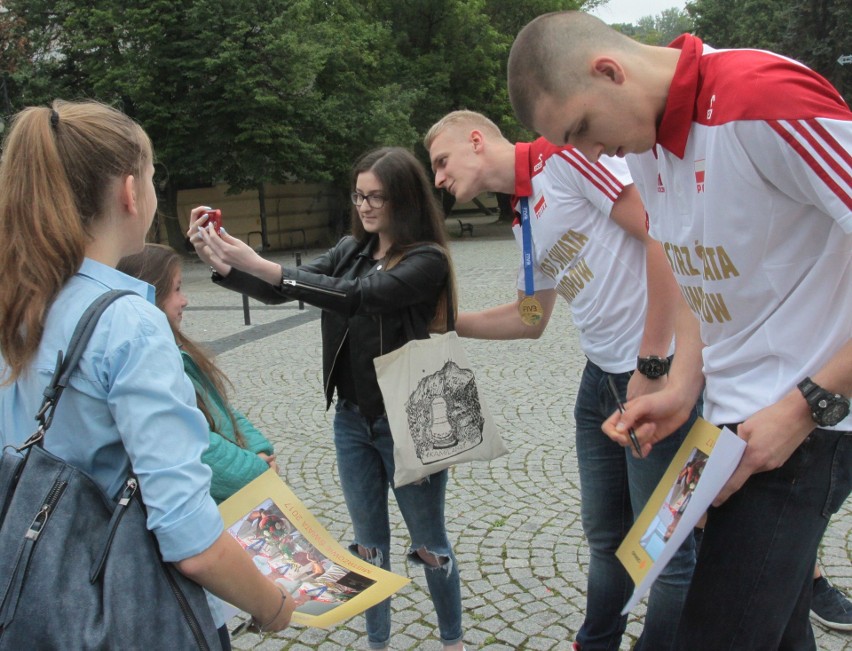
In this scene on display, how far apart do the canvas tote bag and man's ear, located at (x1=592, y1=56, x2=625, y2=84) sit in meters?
1.15

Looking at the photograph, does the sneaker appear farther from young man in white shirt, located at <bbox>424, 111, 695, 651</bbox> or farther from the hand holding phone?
the hand holding phone

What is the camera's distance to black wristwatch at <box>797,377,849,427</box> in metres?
1.45

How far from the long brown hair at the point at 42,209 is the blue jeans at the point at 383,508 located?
141 centimetres

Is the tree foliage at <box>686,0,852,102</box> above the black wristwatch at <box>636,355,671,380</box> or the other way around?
above

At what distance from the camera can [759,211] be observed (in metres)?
1.48

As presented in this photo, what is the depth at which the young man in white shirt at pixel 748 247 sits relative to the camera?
141 cm

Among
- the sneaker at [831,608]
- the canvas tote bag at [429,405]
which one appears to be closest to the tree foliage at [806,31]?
the sneaker at [831,608]

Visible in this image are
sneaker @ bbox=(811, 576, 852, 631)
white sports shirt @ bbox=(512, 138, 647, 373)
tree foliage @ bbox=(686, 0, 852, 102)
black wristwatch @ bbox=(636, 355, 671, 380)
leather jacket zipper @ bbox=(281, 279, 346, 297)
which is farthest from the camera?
tree foliage @ bbox=(686, 0, 852, 102)

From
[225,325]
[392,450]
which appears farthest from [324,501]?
[225,325]

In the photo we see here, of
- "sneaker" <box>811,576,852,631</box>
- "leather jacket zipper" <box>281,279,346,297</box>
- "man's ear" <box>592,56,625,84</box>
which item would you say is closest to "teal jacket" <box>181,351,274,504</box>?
"leather jacket zipper" <box>281,279,346,297</box>

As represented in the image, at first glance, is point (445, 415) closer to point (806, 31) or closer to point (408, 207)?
point (408, 207)

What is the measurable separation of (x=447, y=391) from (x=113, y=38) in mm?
18480

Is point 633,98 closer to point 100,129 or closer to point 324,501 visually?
point 100,129

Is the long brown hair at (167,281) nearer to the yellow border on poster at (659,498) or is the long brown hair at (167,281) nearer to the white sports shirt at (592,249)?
the white sports shirt at (592,249)
